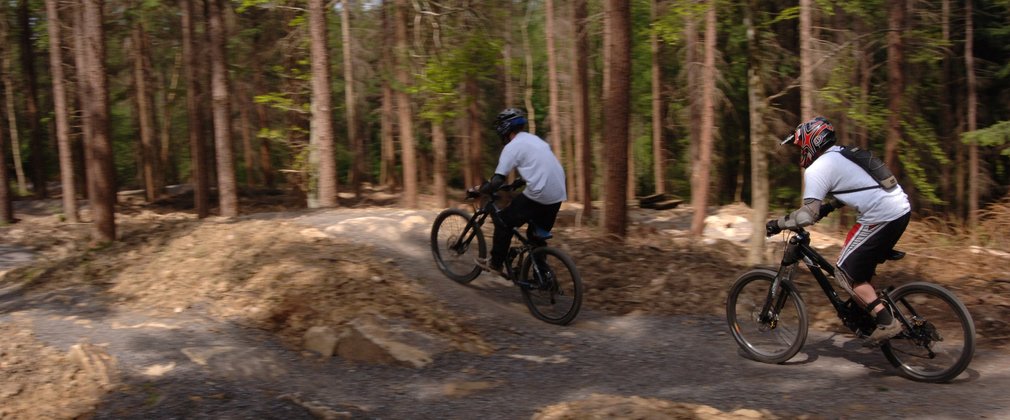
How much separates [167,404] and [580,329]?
4.08 metres

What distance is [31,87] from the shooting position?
28641 millimetres

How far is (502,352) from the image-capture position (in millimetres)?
7223

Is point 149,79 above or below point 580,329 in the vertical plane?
above

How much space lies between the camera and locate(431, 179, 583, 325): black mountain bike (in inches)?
314

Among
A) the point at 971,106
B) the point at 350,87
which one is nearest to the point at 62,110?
the point at 350,87

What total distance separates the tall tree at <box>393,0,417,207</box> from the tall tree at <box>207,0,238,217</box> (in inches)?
167

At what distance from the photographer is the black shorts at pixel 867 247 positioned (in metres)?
5.97

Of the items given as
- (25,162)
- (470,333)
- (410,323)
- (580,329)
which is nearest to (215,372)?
(410,323)

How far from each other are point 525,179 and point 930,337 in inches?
157

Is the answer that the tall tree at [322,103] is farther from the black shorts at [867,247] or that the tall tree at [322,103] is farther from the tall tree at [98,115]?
the black shorts at [867,247]

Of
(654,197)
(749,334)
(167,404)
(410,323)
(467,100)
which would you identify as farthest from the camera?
(654,197)

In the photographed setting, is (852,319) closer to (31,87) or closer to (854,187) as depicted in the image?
(854,187)

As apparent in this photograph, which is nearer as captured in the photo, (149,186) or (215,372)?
(215,372)

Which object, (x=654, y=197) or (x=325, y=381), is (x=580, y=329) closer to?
(x=325, y=381)
